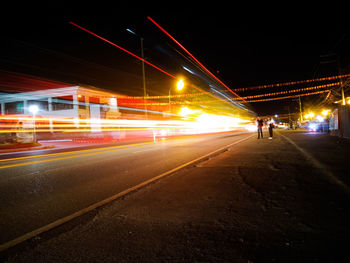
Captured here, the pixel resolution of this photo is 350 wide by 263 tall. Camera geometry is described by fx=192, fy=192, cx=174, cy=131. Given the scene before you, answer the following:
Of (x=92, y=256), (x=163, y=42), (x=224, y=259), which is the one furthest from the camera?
(x=163, y=42)

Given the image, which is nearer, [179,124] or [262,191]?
[262,191]

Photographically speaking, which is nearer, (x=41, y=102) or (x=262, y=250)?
(x=262, y=250)

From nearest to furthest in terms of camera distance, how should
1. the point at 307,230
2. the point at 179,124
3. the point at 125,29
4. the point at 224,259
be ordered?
the point at 224,259
the point at 307,230
the point at 125,29
the point at 179,124

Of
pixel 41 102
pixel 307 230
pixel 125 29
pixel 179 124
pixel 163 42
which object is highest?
pixel 163 42

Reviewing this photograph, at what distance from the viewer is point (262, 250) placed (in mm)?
1902

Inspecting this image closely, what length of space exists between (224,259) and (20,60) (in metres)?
25.1

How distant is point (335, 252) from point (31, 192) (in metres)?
5.22

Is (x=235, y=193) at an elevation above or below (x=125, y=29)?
below

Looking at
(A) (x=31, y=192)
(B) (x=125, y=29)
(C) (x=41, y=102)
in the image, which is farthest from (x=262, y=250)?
(C) (x=41, y=102)

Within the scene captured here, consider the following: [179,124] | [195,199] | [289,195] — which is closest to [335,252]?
[289,195]

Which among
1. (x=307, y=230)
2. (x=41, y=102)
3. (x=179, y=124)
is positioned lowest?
(x=307, y=230)

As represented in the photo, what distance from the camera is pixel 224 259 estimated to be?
1.79 m

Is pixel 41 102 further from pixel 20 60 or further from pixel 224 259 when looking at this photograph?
pixel 224 259

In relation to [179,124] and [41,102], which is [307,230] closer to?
[179,124]
